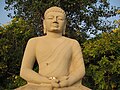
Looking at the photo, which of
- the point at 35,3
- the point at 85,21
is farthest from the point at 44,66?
the point at 85,21

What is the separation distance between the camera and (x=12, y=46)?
12453 mm

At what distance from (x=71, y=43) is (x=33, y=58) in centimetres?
63

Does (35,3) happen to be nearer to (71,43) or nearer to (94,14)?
(94,14)

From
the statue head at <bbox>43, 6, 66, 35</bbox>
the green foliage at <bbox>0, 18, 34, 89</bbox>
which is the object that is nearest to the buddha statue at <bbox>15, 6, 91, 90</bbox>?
the statue head at <bbox>43, 6, 66, 35</bbox>

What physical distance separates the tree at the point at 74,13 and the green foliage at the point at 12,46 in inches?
30.2

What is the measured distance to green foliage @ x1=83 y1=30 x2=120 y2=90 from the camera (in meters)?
10.7

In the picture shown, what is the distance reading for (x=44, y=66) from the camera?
5.20m

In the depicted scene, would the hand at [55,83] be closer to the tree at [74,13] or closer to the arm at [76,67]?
the arm at [76,67]

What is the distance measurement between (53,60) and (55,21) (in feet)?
1.97

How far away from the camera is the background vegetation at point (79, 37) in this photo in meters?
11.0

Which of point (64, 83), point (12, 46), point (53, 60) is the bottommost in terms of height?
point (12, 46)

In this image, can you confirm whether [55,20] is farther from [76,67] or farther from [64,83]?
[64,83]

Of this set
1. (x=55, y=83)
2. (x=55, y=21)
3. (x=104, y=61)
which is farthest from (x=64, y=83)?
(x=104, y=61)

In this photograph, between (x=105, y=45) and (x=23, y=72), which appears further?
(x=105, y=45)
